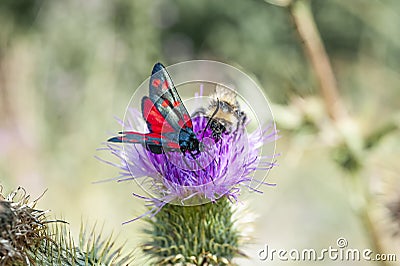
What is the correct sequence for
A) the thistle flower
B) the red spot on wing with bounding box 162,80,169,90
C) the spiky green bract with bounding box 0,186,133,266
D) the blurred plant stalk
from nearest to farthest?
1. the spiky green bract with bounding box 0,186,133,266
2. the red spot on wing with bounding box 162,80,169,90
3. the thistle flower
4. the blurred plant stalk

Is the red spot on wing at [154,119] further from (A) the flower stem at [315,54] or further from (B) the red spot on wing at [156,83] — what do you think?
(A) the flower stem at [315,54]

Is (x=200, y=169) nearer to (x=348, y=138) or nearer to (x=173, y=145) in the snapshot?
(x=173, y=145)

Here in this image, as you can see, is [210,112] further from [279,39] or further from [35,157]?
[279,39]

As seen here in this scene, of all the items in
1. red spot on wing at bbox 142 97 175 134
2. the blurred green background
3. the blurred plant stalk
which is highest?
the blurred green background

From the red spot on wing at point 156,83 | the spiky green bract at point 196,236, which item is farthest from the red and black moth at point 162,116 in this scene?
the spiky green bract at point 196,236

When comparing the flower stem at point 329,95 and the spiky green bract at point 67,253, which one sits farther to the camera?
the flower stem at point 329,95

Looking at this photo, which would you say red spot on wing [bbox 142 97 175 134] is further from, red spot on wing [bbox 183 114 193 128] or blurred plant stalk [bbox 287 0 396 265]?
blurred plant stalk [bbox 287 0 396 265]

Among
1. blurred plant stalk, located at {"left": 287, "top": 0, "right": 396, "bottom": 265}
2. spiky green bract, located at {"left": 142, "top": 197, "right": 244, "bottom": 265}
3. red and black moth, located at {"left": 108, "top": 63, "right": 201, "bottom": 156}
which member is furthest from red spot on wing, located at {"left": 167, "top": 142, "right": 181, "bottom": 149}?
blurred plant stalk, located at {"left": 287, "top": 0, "right": 396, "bottom": 265}

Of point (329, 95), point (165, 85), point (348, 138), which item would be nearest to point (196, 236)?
point (165, 85)
